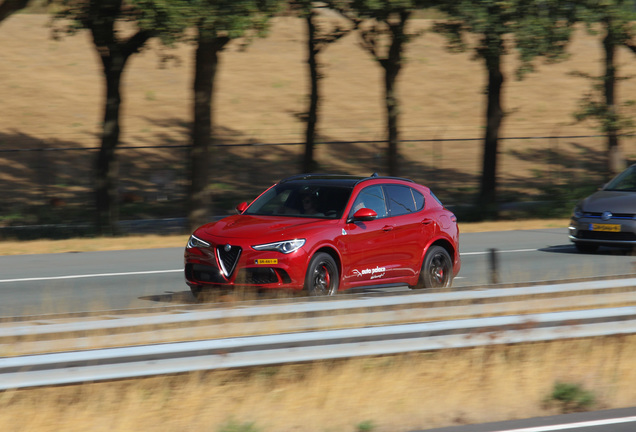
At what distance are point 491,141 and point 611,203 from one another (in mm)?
10686

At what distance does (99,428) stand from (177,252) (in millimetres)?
11549

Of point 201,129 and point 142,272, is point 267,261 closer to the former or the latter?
point 142,272

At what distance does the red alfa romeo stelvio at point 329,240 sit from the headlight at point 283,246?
0.03ft

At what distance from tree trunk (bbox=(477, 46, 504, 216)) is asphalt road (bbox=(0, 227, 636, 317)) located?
6534mm

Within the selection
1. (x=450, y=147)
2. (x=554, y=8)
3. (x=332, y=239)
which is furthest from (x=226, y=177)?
(x=332, y=239)

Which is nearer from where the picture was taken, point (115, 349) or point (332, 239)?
point (115, 349)

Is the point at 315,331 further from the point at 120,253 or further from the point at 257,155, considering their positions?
the point at 257,155

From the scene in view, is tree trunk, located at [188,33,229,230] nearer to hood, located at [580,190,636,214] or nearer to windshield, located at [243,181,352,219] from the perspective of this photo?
hood, located at [580,190,636,214]

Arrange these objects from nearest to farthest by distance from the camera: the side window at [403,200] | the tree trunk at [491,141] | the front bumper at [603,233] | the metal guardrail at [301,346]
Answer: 1. the metal guardrail at [301,346]
2. the side window at [403,200]
3. the front bumper at [603,233]
4. the tree trunk at [491,141]

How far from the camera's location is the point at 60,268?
15.0 meters

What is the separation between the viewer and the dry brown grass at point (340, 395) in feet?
20.2

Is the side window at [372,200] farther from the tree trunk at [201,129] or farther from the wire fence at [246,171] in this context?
the wire fence at [246,171]

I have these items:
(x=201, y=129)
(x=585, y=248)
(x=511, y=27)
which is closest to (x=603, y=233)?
(x=585, y=248)

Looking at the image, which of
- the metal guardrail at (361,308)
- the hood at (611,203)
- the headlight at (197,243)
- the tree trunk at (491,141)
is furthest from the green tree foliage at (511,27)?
the metal guardrail at (361,308)
